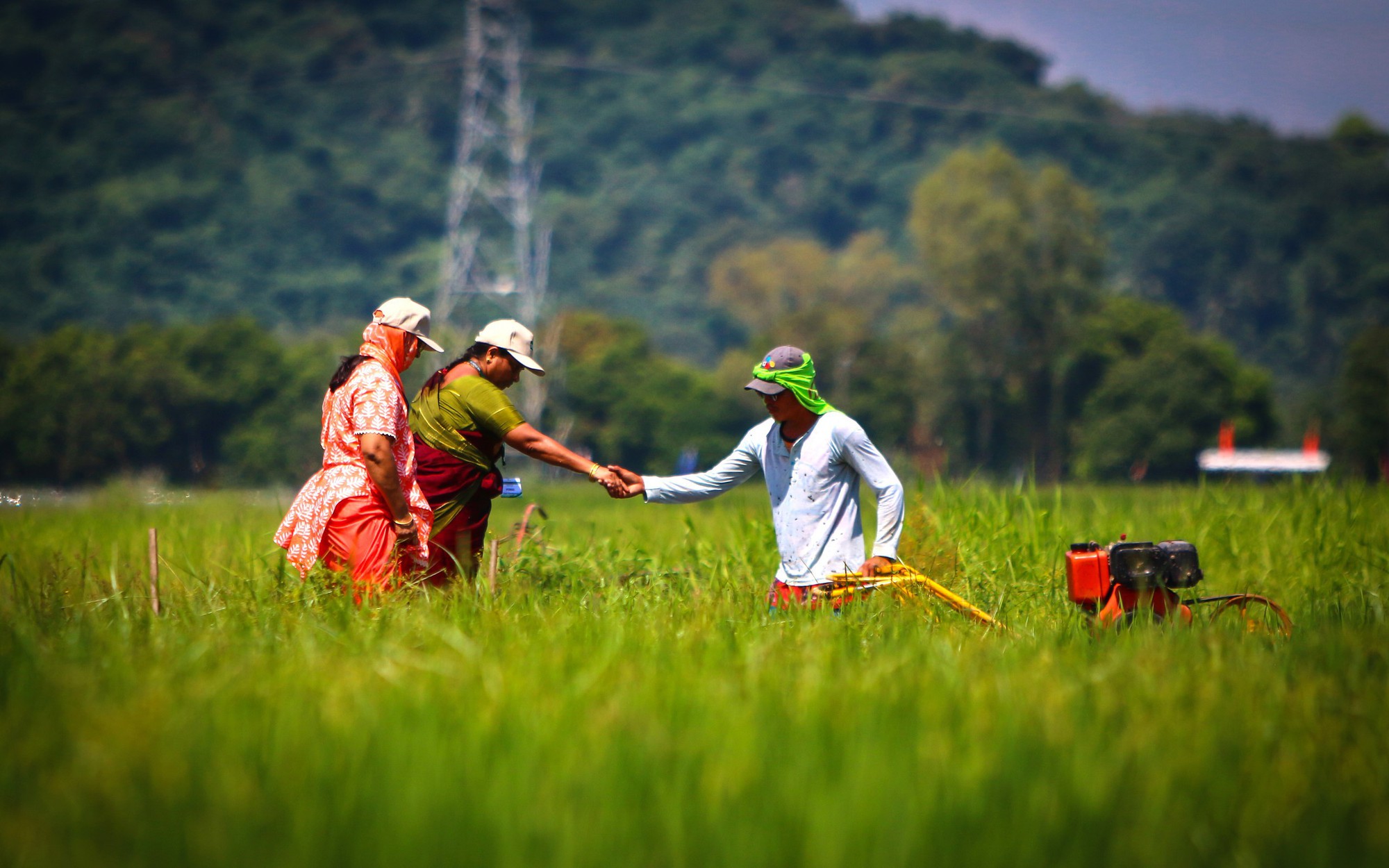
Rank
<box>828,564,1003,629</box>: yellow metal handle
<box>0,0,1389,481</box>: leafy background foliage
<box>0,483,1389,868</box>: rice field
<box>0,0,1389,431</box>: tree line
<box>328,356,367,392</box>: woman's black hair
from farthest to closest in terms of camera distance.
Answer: <box>0,0,1389,431</box>: tree line, <box>0,0,1389,481</box>: leafy background foliage, <box>328,356,367,392</box>: woman's black hair, <box>828,564,1003,629</box>: yellow metal handle, <box>0,483,1389,868</box>: rice field

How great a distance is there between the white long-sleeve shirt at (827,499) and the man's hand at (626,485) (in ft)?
2.31

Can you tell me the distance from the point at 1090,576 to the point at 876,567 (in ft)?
2.59

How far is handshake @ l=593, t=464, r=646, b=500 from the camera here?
20.8ft

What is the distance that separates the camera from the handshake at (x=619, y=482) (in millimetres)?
6344

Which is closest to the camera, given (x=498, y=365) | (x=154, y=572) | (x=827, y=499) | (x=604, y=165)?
(x=154, y=572)

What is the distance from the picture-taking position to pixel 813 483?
5.73 metres

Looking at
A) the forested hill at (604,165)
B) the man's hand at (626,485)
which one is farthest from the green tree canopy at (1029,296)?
the man's hand at (626,485)

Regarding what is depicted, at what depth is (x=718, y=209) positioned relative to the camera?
117 meters

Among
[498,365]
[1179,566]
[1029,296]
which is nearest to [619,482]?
[498,365]

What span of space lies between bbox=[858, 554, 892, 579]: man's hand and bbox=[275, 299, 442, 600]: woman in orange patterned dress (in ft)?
5.50

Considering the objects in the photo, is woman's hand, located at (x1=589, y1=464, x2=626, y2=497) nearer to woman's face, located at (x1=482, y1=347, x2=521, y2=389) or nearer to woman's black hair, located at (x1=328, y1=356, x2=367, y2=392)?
woman's face, located at (x1=482, y1=347, x2=521, y2=389)

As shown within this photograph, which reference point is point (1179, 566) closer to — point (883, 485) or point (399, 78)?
point (883, 485)

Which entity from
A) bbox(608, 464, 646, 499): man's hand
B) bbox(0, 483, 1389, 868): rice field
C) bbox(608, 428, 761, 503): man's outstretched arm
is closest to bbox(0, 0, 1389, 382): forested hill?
bbox(608, 464, 646, 499): man's hand

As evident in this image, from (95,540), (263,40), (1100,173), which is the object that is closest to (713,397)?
(95,540)
